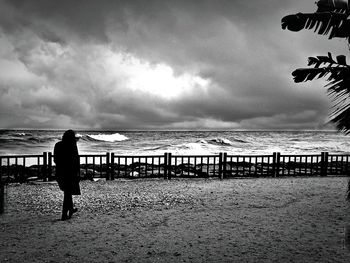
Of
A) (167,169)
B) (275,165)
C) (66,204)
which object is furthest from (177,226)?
(275,165)

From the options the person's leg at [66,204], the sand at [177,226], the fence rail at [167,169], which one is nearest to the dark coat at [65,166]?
the person's leg at [66,204]

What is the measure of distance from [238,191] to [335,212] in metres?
3.26

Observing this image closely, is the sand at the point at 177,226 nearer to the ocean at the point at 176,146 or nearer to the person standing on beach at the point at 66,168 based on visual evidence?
the person standing on beach at the point at 66,168

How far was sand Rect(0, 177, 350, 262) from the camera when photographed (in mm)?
4359

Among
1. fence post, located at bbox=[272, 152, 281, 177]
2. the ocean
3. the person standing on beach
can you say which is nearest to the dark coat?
A: the person standing on beach

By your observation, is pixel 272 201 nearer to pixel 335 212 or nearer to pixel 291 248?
pixel 335 212

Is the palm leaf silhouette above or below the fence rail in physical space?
above

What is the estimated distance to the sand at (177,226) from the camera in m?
4.36

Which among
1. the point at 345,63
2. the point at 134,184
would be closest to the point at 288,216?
the point at 345,63

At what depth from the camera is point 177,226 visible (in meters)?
5.74

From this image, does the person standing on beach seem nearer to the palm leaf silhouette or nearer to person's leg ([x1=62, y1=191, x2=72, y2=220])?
person's leg ([x1=62, y1=191, x2=72, y2=220])

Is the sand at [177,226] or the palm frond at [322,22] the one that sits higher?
the palm frond at [322,22]

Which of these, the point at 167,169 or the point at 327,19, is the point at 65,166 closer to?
the point at 327,19

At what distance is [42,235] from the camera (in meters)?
5.11
